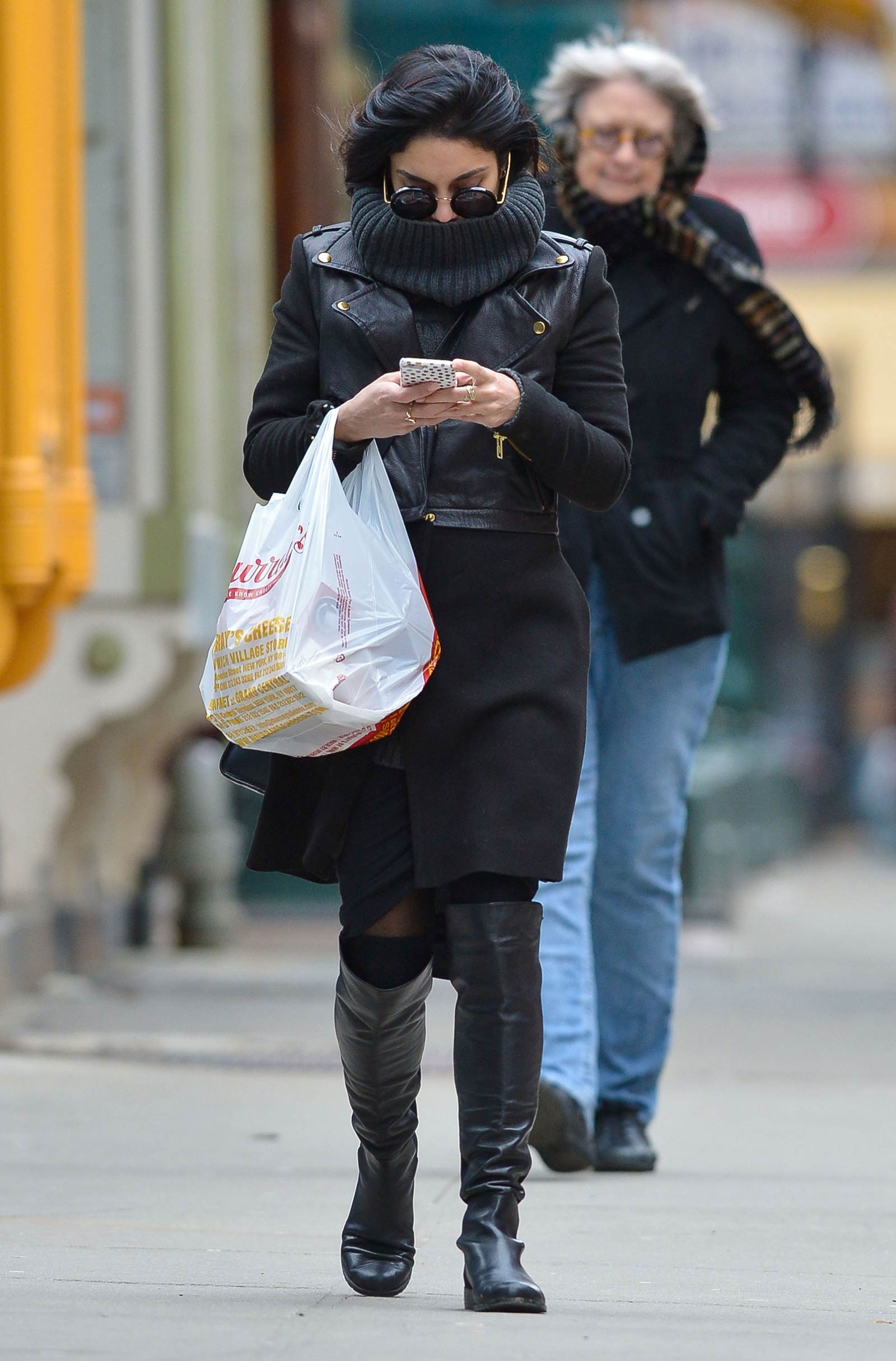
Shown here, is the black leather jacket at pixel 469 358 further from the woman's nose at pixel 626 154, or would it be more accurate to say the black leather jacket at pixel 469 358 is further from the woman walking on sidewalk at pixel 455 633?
the woman's nose at pixel 626 154

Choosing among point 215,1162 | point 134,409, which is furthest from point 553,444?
point 134,409

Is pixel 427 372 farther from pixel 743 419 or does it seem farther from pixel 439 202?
pixel 743 419

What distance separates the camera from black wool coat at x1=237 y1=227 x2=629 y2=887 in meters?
3.09

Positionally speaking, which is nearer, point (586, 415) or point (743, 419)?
point (586, 415)

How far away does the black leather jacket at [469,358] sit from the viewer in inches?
125

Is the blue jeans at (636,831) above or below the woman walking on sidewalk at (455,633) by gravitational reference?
below

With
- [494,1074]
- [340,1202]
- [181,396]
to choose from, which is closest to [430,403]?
[494,1074]

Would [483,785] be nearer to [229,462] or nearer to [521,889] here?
[521,889]

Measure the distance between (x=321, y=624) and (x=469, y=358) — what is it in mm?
450

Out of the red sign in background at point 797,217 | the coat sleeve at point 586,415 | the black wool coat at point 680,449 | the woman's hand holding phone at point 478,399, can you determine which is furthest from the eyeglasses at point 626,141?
the red sign in background at point 797,217

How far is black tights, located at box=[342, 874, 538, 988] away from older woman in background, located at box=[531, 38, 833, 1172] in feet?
3.78

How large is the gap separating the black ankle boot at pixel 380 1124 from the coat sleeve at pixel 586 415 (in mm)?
696

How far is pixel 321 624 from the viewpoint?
297cm

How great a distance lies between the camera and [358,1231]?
124 inches
